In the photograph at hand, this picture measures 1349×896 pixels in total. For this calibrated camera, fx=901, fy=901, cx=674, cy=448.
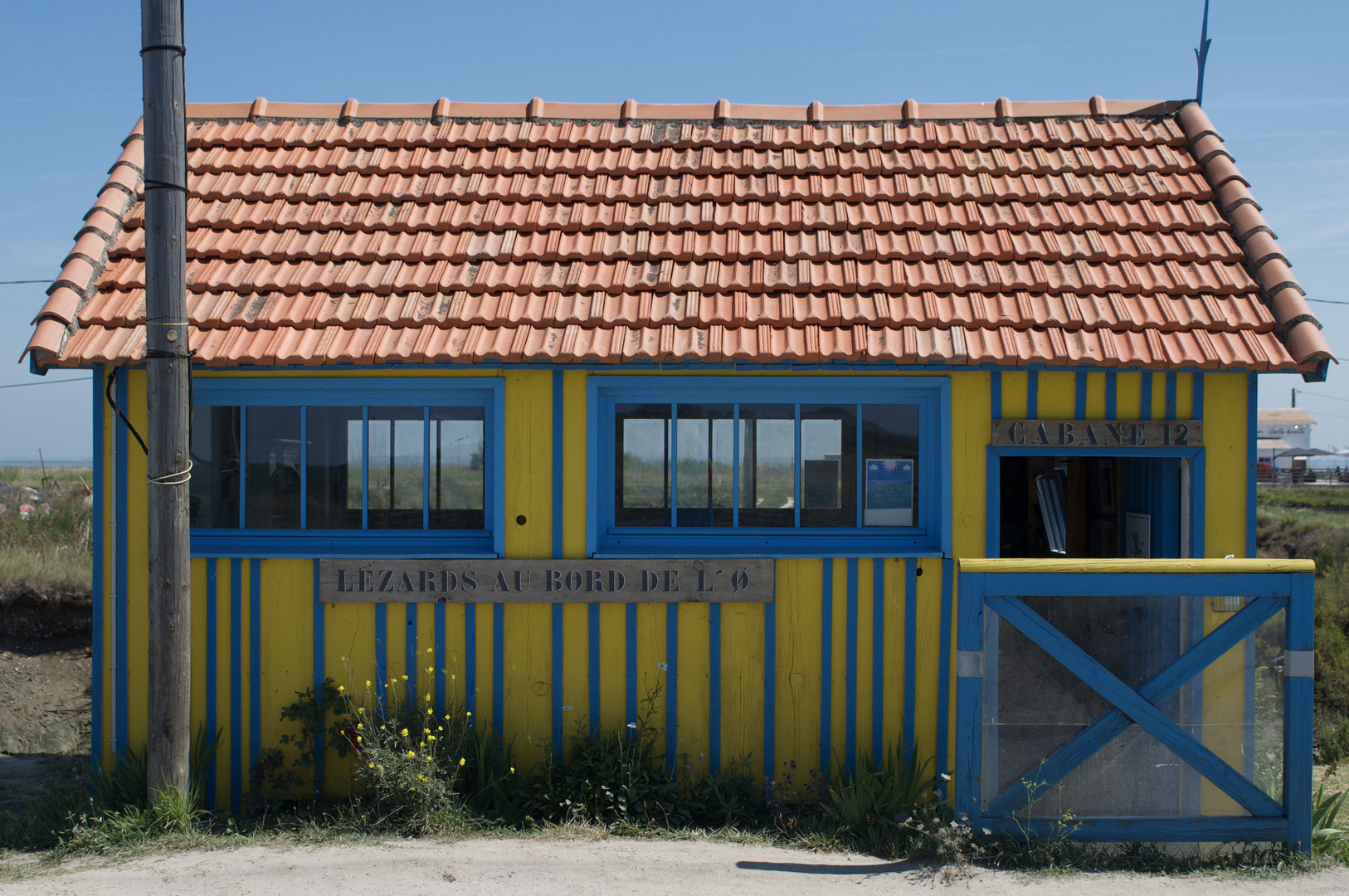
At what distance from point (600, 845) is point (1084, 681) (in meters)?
2.73

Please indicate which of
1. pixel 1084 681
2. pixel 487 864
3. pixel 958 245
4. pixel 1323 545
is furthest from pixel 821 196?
pixel 1323 545

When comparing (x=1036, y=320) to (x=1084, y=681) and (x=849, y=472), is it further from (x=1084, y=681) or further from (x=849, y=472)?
(x=1084, y=681)

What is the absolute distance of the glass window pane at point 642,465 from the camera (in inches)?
227

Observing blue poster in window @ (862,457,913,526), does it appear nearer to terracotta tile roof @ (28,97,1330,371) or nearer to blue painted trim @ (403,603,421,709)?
terracotta tile roof @ (28,97,1330,371)

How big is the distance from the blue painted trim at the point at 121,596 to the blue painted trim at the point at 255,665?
2.43ft

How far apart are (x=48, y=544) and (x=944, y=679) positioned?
16312 mm

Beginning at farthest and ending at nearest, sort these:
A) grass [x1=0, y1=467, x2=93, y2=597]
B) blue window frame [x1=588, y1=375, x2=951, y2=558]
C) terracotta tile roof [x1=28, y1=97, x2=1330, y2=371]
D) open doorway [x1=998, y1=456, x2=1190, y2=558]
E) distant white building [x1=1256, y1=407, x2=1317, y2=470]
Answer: distant white building [x1=1256, y1=407, x2=1317, y2=470]
grass [x1=0, y1=467, x2=93, y2=597]
open doorway [x1=998, y1=456, x2=1190, y2=558]
blue window frame [x1=588, y1=375, x2=951, y2=558]
terracotta tile roof [x1=28, y1=97, x2=1330, y2=371]

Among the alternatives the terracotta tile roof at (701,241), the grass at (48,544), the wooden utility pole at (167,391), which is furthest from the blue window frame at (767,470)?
the grass at (48,544)

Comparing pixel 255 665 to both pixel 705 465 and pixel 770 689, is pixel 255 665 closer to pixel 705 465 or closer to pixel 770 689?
pixel 705 465

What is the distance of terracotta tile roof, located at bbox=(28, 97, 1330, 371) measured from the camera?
5355 mm

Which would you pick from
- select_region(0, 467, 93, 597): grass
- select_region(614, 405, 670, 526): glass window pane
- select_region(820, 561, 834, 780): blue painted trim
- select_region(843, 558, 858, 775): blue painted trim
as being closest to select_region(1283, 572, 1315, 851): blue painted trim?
select_region(843, 558, 858, 775): blue painted trim

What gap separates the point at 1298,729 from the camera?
4746 millimetres

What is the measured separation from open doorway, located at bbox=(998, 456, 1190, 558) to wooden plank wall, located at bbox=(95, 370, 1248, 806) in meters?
0.57

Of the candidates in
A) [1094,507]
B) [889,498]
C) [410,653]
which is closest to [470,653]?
[410,653]
